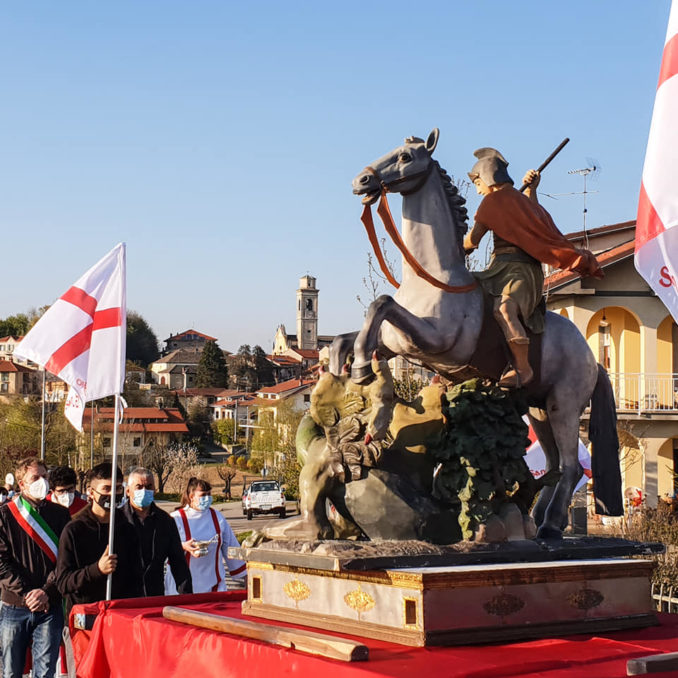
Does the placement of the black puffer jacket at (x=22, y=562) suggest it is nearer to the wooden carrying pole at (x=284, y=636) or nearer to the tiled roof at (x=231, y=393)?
the wooden carrying pole at (x=284, y=636)

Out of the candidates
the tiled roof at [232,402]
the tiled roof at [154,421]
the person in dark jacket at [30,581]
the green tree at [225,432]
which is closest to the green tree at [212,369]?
the tiled roof at [232,402]

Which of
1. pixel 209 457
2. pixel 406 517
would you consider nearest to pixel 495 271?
pixel 406 517

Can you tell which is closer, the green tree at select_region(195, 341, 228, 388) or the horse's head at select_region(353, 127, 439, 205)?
the horse's head at select_region(353, 127, 439, 205)

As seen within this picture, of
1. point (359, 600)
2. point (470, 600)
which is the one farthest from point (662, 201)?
point (359, 600)

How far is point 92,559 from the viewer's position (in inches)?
315

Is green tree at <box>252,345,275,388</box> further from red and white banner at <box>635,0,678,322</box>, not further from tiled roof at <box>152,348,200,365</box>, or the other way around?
red and white banner at <box>635,0,678,322</box>

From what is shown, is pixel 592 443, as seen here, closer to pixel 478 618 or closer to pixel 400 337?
pixel 400 337

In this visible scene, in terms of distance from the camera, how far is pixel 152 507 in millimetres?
8484

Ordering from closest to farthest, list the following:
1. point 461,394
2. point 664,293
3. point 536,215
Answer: point 664,293
point 461,394
point 536,215

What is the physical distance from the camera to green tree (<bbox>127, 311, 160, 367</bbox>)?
181875 mm

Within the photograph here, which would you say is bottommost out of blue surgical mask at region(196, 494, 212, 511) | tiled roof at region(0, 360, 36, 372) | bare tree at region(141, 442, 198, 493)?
bare tree at region(141, 442, 198, 493)

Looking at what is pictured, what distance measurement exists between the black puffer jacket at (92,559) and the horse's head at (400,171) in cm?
317

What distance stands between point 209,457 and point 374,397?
106409 millimetres

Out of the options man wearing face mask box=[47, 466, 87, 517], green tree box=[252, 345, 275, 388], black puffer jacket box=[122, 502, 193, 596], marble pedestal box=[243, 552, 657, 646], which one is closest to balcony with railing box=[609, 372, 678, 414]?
man wearing face mask box=[47, 466, 87, 517]
